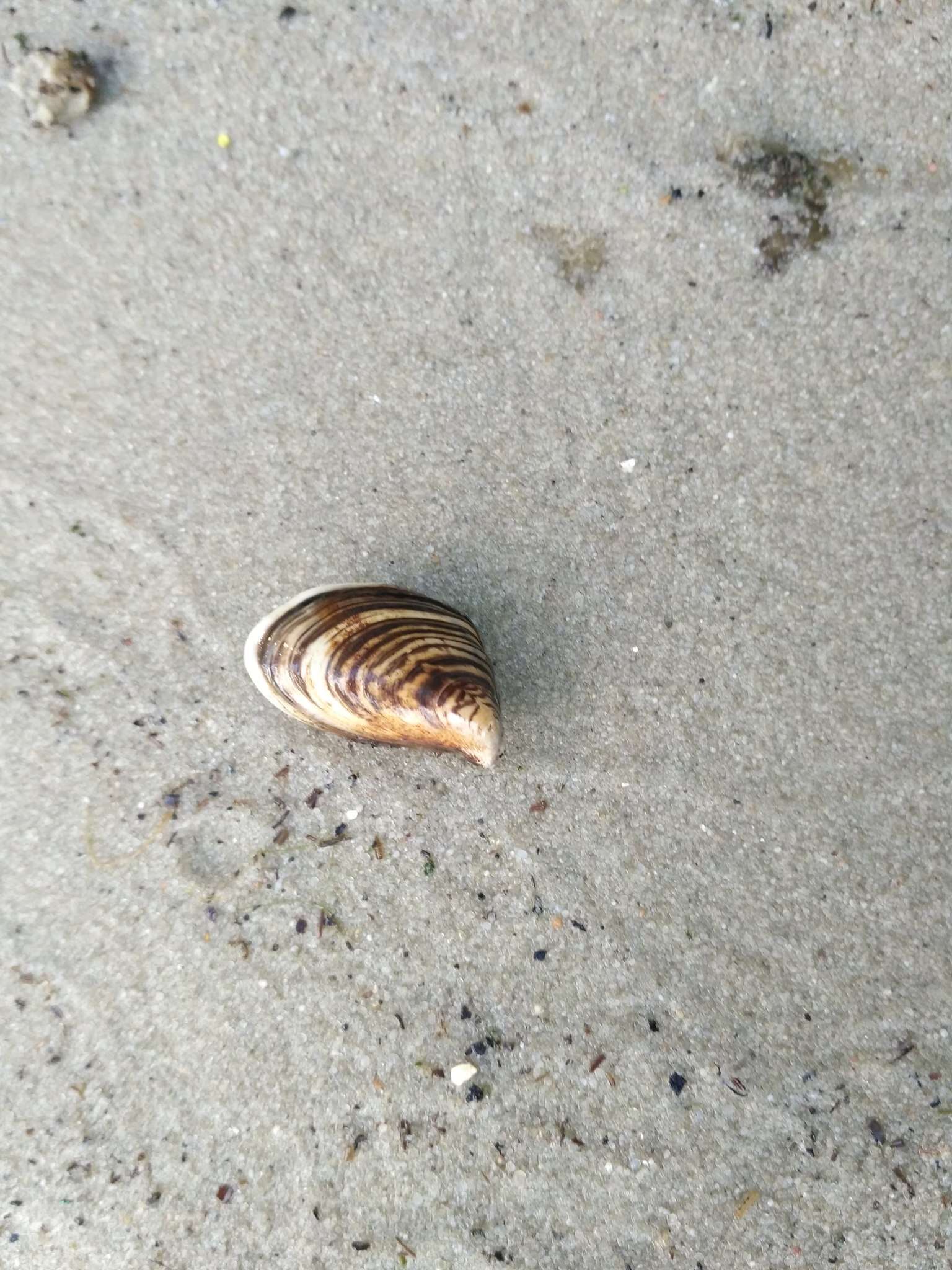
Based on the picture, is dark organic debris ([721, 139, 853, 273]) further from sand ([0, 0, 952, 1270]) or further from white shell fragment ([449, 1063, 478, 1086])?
white shell fragment ([449, 1063, 478, 1086])

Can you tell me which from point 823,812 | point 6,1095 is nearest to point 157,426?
point 6,1095

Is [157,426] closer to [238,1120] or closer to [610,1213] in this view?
[238,1120]

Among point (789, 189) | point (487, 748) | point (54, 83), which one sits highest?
point (789, 189)

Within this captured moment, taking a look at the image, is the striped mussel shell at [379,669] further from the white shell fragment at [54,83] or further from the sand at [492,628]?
the white shell fragment at [54,83]

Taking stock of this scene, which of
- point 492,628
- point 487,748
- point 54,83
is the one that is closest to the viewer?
point 487,748

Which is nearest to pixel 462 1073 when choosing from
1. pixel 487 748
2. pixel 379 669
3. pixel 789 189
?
pixel 487 748

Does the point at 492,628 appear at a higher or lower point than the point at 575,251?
lower

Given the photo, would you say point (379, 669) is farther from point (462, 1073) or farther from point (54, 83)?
point (54, 83)
